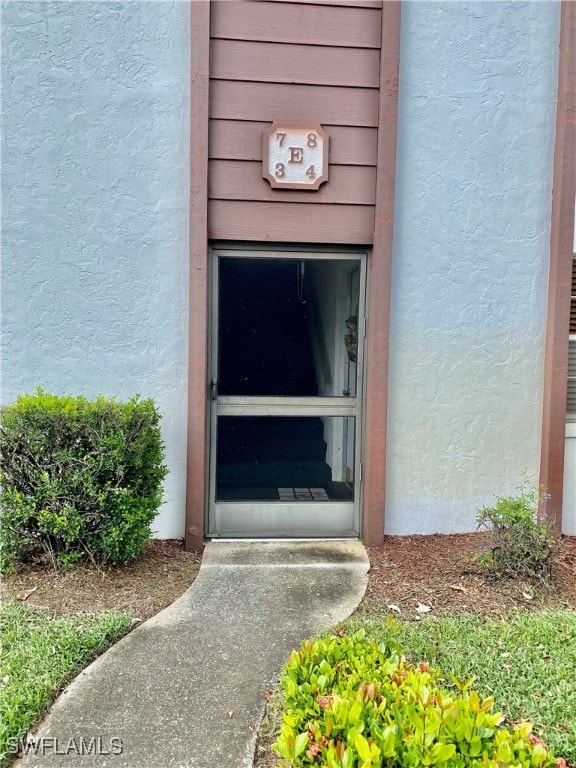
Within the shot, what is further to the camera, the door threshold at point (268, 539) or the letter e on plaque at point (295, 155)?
the door threshold at point (268, 539)

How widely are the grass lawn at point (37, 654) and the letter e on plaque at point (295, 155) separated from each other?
10.4 feet

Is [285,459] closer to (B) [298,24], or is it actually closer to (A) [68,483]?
(A) [68,483]

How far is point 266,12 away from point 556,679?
4.62 metres

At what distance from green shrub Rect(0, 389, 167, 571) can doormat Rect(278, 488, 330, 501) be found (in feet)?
4.03

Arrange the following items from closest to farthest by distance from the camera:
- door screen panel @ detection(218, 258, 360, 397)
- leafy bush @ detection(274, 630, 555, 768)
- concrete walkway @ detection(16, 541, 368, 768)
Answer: leafy bush @ detection(274, 630, 555, 768) < concrete walkway @ detection(16, 541, 368, 768) < door screen panel @ detection(218, 258, 360, 397)

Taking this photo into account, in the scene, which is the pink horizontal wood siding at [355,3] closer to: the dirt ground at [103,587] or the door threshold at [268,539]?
the door threshold at [268,539]

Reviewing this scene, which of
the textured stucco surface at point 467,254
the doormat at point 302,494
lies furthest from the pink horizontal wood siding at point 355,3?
the doormat at point 302,494

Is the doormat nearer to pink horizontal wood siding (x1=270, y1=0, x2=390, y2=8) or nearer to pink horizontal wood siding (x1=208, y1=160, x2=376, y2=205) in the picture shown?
pink horizontal wood siding (x1=208, y1=160, x2=376, y2=205)

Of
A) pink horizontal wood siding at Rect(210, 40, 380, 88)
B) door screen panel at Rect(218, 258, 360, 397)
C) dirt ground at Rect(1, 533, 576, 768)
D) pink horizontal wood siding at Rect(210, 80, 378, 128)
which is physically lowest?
dirt ground at Rect(1, 533, 576, 768)

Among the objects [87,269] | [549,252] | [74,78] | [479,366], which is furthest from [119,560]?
[549,252]

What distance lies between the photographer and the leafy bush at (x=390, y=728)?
1.55 meters

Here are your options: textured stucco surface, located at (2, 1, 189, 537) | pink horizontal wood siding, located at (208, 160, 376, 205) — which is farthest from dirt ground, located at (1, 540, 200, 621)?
pink horizontal wood siding, located at (208, 160, 376, 205)

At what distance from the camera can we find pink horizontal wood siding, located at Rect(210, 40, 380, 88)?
165 inches

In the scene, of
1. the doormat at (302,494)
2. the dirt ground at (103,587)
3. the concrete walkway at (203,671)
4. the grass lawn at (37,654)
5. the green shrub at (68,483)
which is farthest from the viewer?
the doormat at (302,494)
